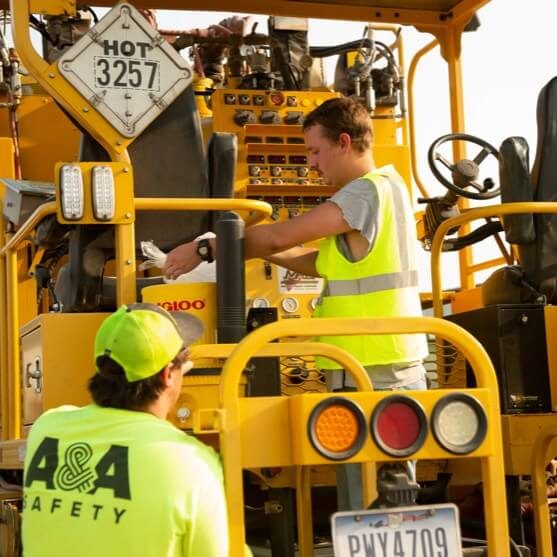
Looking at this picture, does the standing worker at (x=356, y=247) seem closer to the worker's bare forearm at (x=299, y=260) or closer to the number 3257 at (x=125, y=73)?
the worker's bare forearm at (x=299, y=260)

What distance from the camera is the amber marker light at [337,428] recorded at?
275 centimetres

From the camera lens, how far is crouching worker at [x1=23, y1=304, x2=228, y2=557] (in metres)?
2.44

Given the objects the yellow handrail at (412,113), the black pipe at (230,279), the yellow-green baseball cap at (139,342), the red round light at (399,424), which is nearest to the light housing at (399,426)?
the red round light at (399,424)

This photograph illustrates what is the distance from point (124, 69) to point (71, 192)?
54 cm

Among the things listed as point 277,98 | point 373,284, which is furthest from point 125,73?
point 277,98

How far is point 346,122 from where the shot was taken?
146 inches

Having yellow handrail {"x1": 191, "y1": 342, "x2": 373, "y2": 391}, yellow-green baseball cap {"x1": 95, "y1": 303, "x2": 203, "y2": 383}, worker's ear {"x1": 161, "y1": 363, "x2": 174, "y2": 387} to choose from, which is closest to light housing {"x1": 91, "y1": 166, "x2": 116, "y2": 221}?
yellow handrail {"x1": 191, "y1": 342, "x2": 373, "y2": 391}

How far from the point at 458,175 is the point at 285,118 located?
1.36 meters

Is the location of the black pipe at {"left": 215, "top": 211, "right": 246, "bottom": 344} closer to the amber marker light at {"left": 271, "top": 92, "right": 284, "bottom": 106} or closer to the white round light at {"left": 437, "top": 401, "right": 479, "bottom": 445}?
the white round light at {"left": 437, "top": 401, "right": 479, "bottom": 445}

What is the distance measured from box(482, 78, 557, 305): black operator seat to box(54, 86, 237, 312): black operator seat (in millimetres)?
1204

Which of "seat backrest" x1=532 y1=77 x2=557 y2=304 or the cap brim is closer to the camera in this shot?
the cap brim

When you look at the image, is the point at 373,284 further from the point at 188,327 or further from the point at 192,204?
the point at 192,204

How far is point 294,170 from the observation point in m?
6.67

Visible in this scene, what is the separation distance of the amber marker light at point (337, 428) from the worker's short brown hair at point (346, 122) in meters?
1.22
